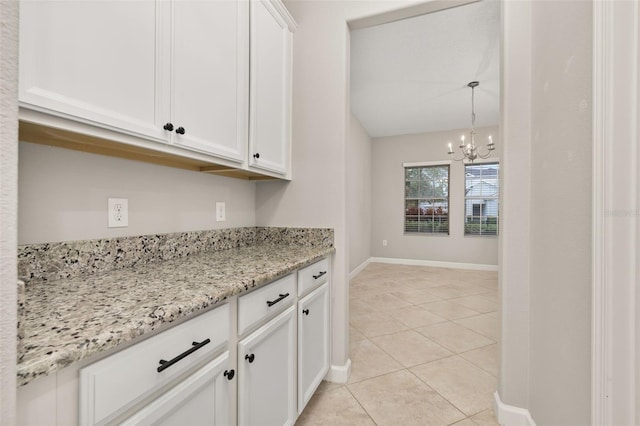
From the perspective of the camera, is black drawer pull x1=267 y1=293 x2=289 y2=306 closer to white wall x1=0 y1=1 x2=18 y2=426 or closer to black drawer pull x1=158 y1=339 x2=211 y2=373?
black drawer pull x1=158 y1=339 x2=211 y2=373

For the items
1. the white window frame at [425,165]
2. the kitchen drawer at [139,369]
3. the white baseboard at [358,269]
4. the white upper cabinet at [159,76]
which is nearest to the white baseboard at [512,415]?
the kitchen drawer at [139,369]

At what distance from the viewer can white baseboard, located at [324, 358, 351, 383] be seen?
1.84 metres

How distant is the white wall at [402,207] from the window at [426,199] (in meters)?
0.11

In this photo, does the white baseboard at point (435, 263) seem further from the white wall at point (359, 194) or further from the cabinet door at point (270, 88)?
the cabinet door at point (270, 88)

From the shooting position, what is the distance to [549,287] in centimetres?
128

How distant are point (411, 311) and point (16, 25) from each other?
11.3ft

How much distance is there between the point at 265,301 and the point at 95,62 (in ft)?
3.04

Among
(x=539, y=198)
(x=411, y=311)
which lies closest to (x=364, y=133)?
(x=411, y=311)

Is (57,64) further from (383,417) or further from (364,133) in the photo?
(364,133)

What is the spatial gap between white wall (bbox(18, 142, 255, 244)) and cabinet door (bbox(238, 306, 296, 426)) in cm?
68

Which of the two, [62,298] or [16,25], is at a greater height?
[16,25]

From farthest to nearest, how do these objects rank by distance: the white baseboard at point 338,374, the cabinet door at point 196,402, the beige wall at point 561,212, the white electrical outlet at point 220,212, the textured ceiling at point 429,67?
the textured ceiling at point 429,67 < the white baseboard at point 338,374 < the white electrical outlet at point 220,212 < the beige wall at point 561,212 < the cabinet door at point 196,402

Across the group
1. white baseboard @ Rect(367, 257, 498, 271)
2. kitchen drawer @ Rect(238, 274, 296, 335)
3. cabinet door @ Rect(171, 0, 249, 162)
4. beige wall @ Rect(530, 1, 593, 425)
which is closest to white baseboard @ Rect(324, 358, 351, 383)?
kitchen drawer @ Rect(238, 274, 296, 335)

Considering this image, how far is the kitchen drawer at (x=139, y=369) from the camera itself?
0.53 metres
